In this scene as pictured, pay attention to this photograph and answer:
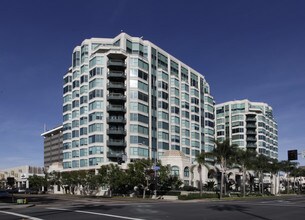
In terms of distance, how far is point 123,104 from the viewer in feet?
323

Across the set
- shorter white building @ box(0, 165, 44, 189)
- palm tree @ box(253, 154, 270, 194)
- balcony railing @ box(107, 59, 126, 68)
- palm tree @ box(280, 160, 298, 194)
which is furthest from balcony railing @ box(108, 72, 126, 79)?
shorter white building @ box(0, 165, 44, 189)

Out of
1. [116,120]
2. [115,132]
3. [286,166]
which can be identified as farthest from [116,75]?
[286,166]

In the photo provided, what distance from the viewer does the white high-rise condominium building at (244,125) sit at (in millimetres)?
162500

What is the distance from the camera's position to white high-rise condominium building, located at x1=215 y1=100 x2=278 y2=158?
533 ft

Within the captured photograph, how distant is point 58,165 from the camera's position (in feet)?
378

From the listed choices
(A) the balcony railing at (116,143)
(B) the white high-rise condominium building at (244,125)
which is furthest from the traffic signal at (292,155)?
(B) the white high-rise condominium building at (244,125)

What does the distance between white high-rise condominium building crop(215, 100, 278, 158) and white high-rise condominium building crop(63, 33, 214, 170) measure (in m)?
47.9

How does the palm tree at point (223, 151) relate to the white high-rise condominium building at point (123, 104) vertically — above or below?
below

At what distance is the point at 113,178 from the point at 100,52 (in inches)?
1587

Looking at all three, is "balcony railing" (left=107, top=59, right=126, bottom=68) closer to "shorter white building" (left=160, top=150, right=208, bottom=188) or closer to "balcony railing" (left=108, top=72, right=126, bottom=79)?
"balcony railing" (left=108, top=72, right=126, bottom=79)

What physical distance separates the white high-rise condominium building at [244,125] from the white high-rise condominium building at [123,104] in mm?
47900

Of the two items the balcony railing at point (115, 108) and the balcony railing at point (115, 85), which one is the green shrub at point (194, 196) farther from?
the balcony railing at point (115, 85)

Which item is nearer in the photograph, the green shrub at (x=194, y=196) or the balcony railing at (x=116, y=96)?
the green shrub at (x=194, y=196)

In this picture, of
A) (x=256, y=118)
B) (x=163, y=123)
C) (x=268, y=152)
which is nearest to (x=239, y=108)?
(x=256, y=118)
